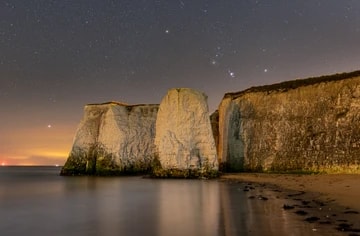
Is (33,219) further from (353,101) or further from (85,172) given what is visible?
(85,172)

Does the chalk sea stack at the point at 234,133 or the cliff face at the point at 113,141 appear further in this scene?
the cliff face at the point at 113,141

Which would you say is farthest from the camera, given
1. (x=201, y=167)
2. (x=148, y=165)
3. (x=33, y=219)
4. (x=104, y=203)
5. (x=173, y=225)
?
(x=148, y=165)

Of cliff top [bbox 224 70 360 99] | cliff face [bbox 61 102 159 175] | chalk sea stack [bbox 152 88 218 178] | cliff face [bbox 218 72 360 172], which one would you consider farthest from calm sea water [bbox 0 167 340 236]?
cliff face [bbox 61 102 159 175]

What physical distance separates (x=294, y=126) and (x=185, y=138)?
9133 mm

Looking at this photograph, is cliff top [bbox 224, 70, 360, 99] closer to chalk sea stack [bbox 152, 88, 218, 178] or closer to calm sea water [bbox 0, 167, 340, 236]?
chalk sea stack [bbox 152, 88, 218, 178]

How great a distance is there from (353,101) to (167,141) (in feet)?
46.4

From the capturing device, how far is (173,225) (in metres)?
10.0

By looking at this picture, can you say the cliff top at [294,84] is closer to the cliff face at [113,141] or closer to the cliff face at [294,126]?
the cliff face at [294,126]

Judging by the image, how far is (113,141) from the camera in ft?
126

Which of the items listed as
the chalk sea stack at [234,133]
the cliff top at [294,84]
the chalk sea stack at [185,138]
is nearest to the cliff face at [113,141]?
the chalk sea stack at [234,133]

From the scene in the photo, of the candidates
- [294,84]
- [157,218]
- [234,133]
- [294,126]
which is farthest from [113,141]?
[157,218]

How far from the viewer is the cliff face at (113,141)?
38.3 meters

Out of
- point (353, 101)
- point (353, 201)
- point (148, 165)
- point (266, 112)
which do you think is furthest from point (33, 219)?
point (148, 165)

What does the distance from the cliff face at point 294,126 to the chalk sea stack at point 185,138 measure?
623 cm
